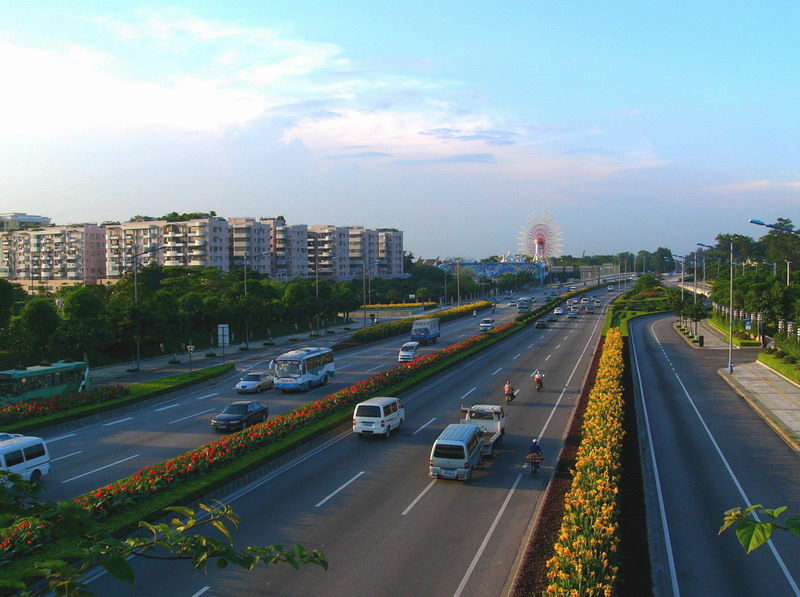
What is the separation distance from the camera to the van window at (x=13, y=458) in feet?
67.2

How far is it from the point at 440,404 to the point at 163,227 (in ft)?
366

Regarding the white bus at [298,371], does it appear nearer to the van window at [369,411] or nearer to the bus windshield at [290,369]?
the bus windshield at [290,369]

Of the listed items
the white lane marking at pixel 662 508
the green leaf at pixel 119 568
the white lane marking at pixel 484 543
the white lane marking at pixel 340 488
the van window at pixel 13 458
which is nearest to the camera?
the green leaf at pixel 119 568

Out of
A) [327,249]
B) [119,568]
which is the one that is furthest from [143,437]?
[327,249]

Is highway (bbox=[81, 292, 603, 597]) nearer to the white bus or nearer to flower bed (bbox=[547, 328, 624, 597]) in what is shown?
flower bed (bbox=[547, 328, 624, 597])

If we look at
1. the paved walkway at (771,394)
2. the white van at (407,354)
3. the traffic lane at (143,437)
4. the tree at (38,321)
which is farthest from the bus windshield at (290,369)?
the paved walkway at (771,394)

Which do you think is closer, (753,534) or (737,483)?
(753,534)

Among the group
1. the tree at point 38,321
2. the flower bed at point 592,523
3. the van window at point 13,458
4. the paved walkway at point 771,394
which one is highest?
the tree at point 38,321

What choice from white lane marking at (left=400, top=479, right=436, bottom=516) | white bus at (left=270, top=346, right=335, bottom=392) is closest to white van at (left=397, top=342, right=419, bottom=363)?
white bus at (left=270, top=346, right=335, bottom=392)

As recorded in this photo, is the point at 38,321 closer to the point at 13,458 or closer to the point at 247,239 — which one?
the point at 13,458

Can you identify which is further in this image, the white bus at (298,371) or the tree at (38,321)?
the tree at (38,321)

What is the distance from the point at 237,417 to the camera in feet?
93.6

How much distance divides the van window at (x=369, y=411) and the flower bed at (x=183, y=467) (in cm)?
232

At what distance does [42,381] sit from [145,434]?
31.2ft
